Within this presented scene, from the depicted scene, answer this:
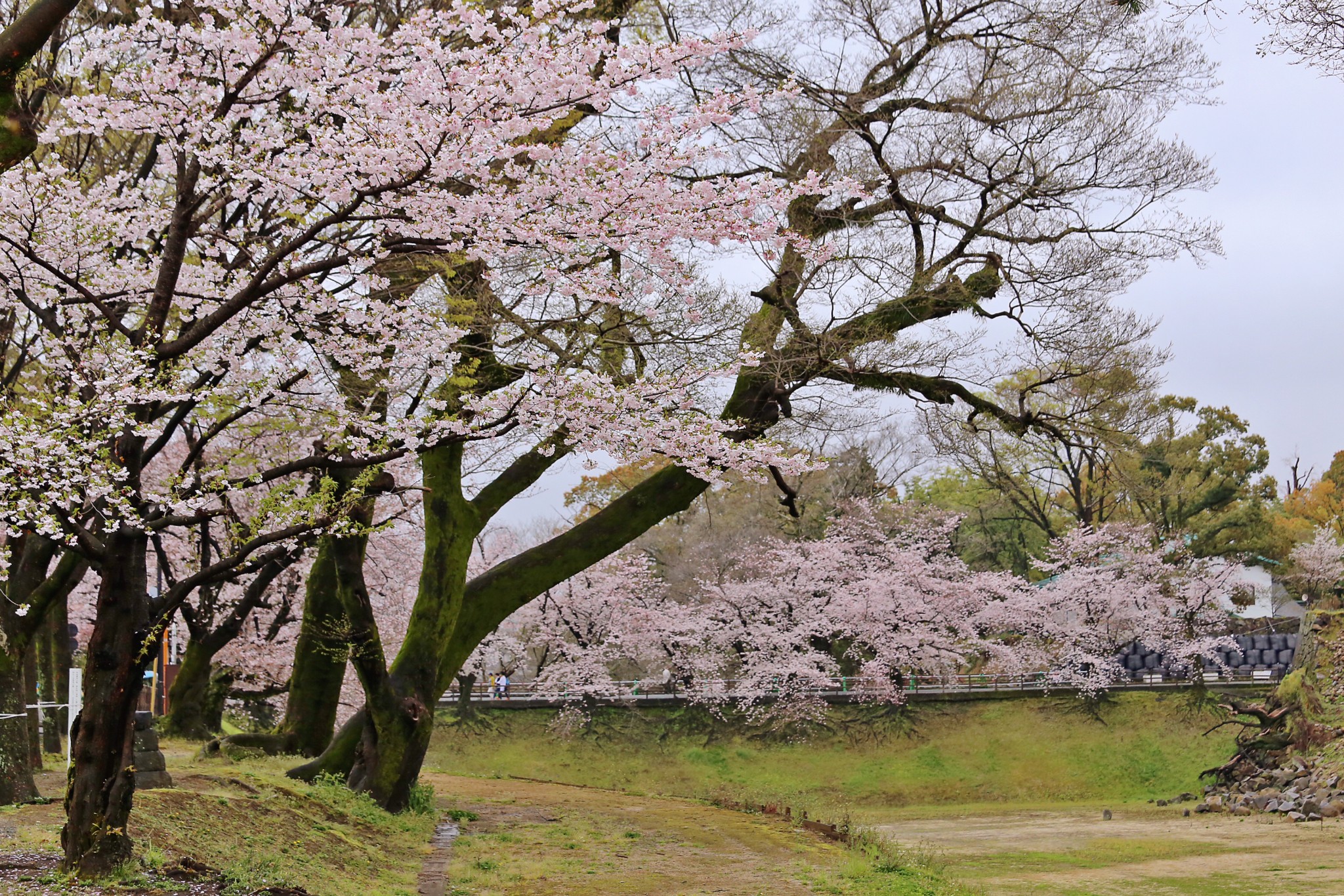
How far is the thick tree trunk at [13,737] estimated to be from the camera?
865 centimetres

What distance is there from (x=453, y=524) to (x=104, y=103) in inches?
260

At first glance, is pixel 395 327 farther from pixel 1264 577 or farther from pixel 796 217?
pixel 1264 577

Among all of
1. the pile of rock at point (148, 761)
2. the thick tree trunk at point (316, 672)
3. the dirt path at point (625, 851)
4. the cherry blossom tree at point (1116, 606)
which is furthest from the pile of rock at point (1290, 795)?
the pile of rock at point (148, 761)

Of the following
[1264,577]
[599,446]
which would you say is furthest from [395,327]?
[1264,577]

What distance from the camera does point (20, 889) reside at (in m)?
5.40

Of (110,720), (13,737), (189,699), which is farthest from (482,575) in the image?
(189,699)

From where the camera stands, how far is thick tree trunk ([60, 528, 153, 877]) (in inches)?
229

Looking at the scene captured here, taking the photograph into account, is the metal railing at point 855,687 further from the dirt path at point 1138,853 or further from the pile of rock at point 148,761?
the pile of rock at point 148,761

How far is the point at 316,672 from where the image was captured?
523 inches

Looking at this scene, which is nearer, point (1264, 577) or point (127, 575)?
point (127, 575)

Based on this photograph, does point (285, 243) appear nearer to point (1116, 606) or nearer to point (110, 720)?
point (110, 720)

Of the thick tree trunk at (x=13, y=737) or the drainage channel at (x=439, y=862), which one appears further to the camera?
the thick tree trunk at (x=13, y=737)

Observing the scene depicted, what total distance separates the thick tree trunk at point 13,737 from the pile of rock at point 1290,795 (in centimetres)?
1781

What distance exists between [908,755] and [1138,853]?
11490 millimetres
